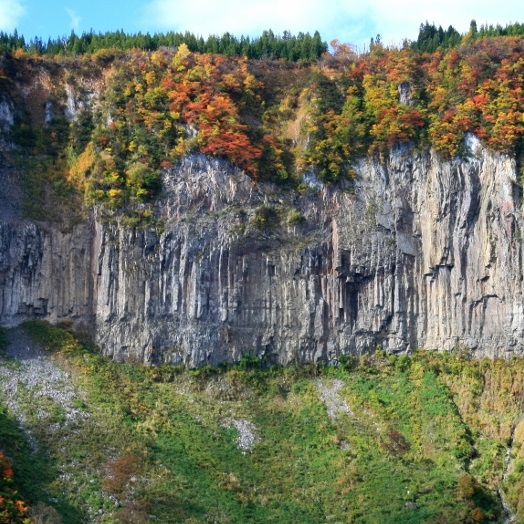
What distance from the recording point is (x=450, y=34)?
88938 mm

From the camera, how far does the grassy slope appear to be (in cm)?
5738

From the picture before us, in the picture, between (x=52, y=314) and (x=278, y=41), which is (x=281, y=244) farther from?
(x=278, y=41)

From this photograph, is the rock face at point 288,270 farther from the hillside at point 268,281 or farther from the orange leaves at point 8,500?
the orange leaves at point 8,500

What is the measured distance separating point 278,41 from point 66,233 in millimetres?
25384

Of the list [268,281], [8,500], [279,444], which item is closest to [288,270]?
[268,281]

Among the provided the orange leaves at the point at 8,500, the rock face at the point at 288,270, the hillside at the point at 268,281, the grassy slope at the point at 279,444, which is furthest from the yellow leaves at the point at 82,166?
the orange leaves at the point at 8,500

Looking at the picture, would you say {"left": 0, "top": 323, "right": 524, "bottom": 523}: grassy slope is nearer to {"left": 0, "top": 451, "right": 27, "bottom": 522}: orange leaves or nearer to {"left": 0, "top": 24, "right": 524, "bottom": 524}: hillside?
{"left": 0, "top": 24, "right": 524, "bottom": 524}: hillside

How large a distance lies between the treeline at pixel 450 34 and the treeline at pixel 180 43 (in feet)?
24.2

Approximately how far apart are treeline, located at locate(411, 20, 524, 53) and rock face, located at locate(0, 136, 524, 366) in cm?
1365

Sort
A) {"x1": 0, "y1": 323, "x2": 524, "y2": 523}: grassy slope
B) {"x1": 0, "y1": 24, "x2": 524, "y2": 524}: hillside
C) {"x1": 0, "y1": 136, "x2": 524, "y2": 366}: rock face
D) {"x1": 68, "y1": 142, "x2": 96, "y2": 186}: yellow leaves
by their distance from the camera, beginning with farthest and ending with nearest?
{"x1": 68, "y1": 142, "x2": 96, "y2": 186}: yellow leaves → {"x1": 0, "y1": 136, "x2": 524, "y2": 366}: rock face → {"x1": 0, "y1": 24, "x2": 524, "y2": 524}: hillside → {"x1": 0, "y1": 323, "x2": 524, "y2": 523}: grassy slope

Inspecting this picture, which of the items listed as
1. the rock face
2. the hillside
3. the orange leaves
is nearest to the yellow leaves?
the hillside

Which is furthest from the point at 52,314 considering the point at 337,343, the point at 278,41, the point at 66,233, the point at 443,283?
the point at 278,41

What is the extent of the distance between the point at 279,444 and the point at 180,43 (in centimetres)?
3363

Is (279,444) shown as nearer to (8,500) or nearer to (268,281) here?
(268,281)
